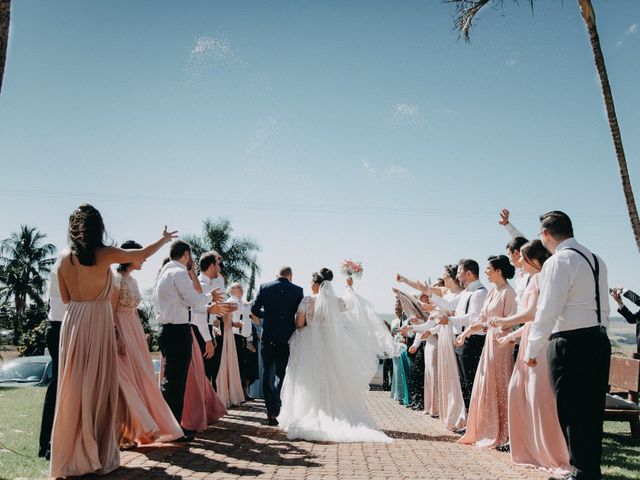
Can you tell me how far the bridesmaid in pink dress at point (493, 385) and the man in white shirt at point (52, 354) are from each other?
200 inches

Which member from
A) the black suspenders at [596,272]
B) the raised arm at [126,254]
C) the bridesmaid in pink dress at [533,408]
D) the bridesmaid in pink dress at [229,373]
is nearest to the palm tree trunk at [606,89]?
the bridesmaid in pink dress at [533,408]

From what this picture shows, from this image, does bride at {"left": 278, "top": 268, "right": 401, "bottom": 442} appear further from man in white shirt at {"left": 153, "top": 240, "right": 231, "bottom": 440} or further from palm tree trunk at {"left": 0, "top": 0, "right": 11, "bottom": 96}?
palm tree trunk at {"left": 0, "top": 0, "right": 11, "bottom": 96}

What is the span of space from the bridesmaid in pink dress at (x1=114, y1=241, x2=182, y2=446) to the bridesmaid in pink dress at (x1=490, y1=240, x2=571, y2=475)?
3863 mm

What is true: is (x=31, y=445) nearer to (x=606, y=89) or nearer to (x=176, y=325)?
(x=176, y=325)

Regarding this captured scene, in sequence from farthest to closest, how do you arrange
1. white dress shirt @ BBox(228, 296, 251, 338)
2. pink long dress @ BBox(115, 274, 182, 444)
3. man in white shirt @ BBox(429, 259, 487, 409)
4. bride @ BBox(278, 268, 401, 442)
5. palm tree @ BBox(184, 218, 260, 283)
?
palm tree @ BBox(184, 218, 260, 283)
white dress shirt @ BBox(228, 296, 251, 338)
man in white shirt @ BBox(429, 259, 487, 409)
bride @ BBox(278, 268, 401, 442)
pink long dress @ BBox(115, 274, 182, 444)

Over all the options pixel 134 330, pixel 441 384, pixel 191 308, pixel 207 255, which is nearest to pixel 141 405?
A: pixel 134 330

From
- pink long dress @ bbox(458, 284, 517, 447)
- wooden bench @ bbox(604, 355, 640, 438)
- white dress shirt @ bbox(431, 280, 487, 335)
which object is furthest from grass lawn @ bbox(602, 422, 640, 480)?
white dress shirt @ bbox(431, 280, 487, 335)

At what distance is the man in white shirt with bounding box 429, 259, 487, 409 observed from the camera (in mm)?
8594

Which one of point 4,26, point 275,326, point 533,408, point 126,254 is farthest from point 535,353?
point 4,26

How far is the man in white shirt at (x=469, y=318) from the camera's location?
859 cm

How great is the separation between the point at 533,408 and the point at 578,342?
1.45m

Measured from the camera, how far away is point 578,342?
4957 mm

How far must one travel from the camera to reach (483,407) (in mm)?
7371

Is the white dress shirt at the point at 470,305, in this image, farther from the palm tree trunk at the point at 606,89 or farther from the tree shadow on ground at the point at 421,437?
the palm tree trunk at the point at 606,89
